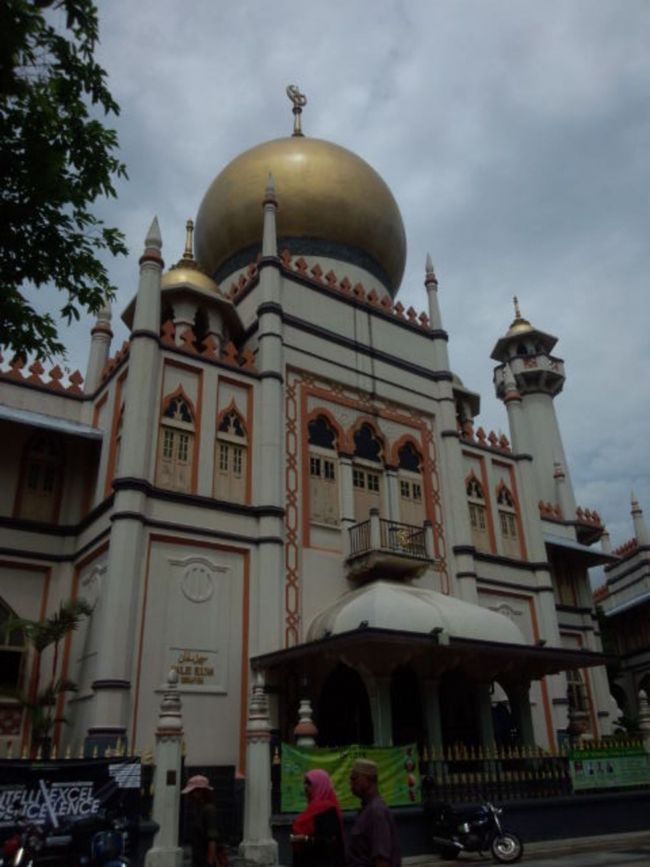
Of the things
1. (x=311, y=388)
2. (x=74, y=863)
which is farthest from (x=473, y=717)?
(x=74, y=863)

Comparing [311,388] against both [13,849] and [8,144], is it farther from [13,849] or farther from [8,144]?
[13,849]

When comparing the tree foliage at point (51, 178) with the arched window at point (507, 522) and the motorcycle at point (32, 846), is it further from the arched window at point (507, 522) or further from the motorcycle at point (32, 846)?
the arched window at point (507, 522)

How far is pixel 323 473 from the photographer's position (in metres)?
15.7

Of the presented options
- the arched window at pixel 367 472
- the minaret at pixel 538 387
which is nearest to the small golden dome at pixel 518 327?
the minaret at pixel 538 387

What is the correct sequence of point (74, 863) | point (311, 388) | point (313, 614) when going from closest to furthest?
point (74, 863), point (313, 614), point (311, 388)

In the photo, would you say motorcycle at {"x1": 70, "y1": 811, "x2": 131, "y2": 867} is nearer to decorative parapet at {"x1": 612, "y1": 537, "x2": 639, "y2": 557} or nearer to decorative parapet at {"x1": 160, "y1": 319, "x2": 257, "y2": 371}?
decorative parapet at {"x1": 160, "y1": 319, "x2": 257, "y2": 371}

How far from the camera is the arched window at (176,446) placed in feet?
44.7

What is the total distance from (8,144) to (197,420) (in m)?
8.07

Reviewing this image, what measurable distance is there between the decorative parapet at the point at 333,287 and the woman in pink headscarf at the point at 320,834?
13580 millimetres

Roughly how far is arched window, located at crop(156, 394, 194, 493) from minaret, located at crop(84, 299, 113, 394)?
3.21 m

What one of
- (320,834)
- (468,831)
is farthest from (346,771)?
(320,834)

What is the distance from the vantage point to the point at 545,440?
85.6 ft

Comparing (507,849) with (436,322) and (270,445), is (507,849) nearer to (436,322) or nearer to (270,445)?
(270,445)

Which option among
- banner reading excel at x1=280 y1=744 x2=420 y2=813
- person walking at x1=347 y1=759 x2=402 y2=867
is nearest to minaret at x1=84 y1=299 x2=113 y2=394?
banner reading excel at x1=280 y1=744 x2=420 y2=813
